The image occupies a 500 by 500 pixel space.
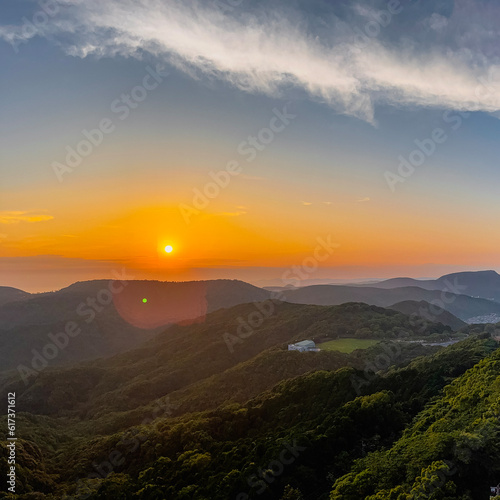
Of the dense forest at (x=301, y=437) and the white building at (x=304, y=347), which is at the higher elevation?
the white building at (x=304, y=347)

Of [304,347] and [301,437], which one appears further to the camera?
[304,347]

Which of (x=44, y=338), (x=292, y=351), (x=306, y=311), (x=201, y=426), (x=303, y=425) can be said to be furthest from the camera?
(x=44, y=338)

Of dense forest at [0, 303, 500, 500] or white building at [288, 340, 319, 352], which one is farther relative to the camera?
white building at [288, 340, 319, 352]

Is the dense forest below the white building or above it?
below

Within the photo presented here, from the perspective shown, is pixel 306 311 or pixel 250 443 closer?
pixel 250 443

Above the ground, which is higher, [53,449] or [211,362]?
[211,362]

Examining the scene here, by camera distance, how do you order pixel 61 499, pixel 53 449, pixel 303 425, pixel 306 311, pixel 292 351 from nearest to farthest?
1. pixel 303 425
2. pixel 61 499
3. pixel 53 449
4. pixel 292 351
5. pixel 306 311

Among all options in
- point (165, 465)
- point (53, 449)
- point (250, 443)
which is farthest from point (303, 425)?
point (53, 449)

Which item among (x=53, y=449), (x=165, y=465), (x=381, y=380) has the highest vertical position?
(x=381, y=380)

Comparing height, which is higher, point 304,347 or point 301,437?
point 304,347

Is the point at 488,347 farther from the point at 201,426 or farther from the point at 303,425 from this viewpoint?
the point at 201,426

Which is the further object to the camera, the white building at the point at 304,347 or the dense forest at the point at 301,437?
the white building at the point at 304,347
